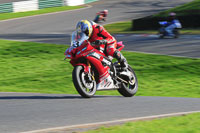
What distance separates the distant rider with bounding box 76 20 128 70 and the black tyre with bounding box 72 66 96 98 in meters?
0.78

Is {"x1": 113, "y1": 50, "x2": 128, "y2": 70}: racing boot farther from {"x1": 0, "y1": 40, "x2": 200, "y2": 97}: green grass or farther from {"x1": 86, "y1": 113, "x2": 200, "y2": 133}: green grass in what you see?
{"x1": 86, "y1": 113, "x2": 200, "y2": 133}: green grass

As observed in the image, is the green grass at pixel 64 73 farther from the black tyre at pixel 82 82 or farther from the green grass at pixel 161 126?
the green grass at pixel 161 126

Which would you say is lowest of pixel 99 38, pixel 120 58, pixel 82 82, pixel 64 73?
pixel 64 73

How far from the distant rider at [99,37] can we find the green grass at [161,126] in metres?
3.19

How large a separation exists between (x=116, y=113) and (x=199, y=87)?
19.7 ft

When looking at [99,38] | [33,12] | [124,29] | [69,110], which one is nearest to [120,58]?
[99,38]

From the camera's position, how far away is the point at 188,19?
26391mm

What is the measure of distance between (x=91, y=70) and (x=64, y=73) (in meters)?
5.50

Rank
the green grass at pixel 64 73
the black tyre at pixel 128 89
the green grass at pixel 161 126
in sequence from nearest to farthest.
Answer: the green grass at pixel 161 126 < the black tyre at pixel 128 89 < the green grass at pixel 64 73

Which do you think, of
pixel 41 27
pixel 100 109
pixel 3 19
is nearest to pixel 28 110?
pixel 100 109

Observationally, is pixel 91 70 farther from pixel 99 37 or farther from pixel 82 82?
pixel 99 37

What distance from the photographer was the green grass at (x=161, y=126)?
17.0ft

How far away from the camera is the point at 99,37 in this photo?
8.86 m

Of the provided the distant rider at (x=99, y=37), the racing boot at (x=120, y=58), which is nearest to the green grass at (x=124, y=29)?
the racing boot at (x=120, y=58)
